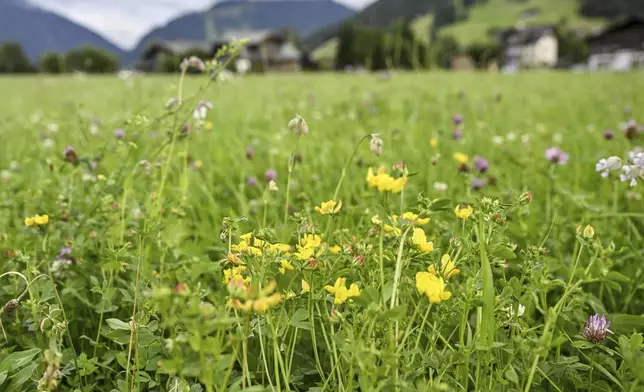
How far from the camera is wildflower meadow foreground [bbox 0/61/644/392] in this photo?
2.97ft

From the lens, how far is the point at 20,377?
1.00 metres

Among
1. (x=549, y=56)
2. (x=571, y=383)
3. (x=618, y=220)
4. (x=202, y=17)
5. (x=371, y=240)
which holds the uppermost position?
(x=549, y=56)

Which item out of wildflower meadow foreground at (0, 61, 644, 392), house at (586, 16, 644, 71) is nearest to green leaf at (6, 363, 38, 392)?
wildflower meadow foreground at (0, 61, 644, 392)

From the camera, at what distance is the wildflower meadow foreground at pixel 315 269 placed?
91cm

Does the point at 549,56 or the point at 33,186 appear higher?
the point at 549,56

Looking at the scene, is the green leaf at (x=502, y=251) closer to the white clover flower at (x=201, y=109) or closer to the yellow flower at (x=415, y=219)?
the yellow flower at (x=415, y=219)

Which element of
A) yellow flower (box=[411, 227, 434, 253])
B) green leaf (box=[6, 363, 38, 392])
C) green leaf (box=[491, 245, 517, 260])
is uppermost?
yellow flower (box=[411, 227, 434, 253])

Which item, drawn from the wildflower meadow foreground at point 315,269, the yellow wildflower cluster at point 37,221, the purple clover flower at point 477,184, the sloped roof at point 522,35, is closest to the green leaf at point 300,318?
the wildflower meadow foreground at point 315,269

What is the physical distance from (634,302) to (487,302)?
91cm

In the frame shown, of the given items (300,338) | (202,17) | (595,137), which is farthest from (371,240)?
(595,137)

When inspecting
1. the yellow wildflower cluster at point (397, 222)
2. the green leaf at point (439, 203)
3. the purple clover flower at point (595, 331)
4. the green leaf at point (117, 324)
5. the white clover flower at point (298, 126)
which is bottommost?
the purple clover flower at point (595, 331)

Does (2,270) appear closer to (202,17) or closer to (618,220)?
(202,17)

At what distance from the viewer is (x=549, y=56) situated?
48875mm

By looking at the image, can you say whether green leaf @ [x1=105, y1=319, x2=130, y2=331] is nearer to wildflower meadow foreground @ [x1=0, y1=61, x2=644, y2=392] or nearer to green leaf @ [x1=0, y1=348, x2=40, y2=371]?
wildflower meadow foreground @ [x1=0, y1=61, x2=644, y2=392]
